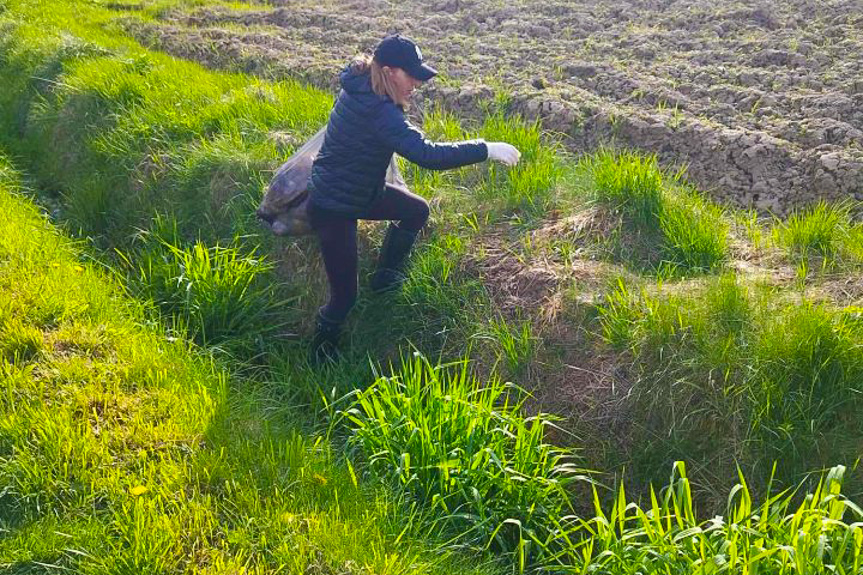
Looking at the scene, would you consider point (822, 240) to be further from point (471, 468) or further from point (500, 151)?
point (471, 468)

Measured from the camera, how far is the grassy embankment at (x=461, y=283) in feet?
11.0

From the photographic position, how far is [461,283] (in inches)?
186

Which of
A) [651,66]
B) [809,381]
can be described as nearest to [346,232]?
[809,381]

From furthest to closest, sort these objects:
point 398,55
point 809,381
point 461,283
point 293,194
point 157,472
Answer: point 461,283 → point 293,194 → point 398,55 → point 809,381 → point 157,472

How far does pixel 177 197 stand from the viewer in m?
5.86

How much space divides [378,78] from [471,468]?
74.3 inches

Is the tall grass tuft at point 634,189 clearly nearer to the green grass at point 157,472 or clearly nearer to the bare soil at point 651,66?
the bare soil at point 651,66

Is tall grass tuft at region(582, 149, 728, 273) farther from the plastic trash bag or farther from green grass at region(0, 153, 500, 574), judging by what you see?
green grass at region(0, 153, 500, 574)

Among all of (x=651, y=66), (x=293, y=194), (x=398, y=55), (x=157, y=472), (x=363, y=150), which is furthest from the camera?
(x=651, y=66)

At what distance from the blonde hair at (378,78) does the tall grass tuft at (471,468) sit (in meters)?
1.43

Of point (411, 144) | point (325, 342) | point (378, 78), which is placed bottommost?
point (325, 342)

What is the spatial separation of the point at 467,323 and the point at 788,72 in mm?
3393

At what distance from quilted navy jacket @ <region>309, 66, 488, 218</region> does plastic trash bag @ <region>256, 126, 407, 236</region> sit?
7.6 inches

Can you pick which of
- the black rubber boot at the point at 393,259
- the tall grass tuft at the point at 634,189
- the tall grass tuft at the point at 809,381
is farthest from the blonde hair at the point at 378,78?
the tall grass tuft at the point at 809,381
